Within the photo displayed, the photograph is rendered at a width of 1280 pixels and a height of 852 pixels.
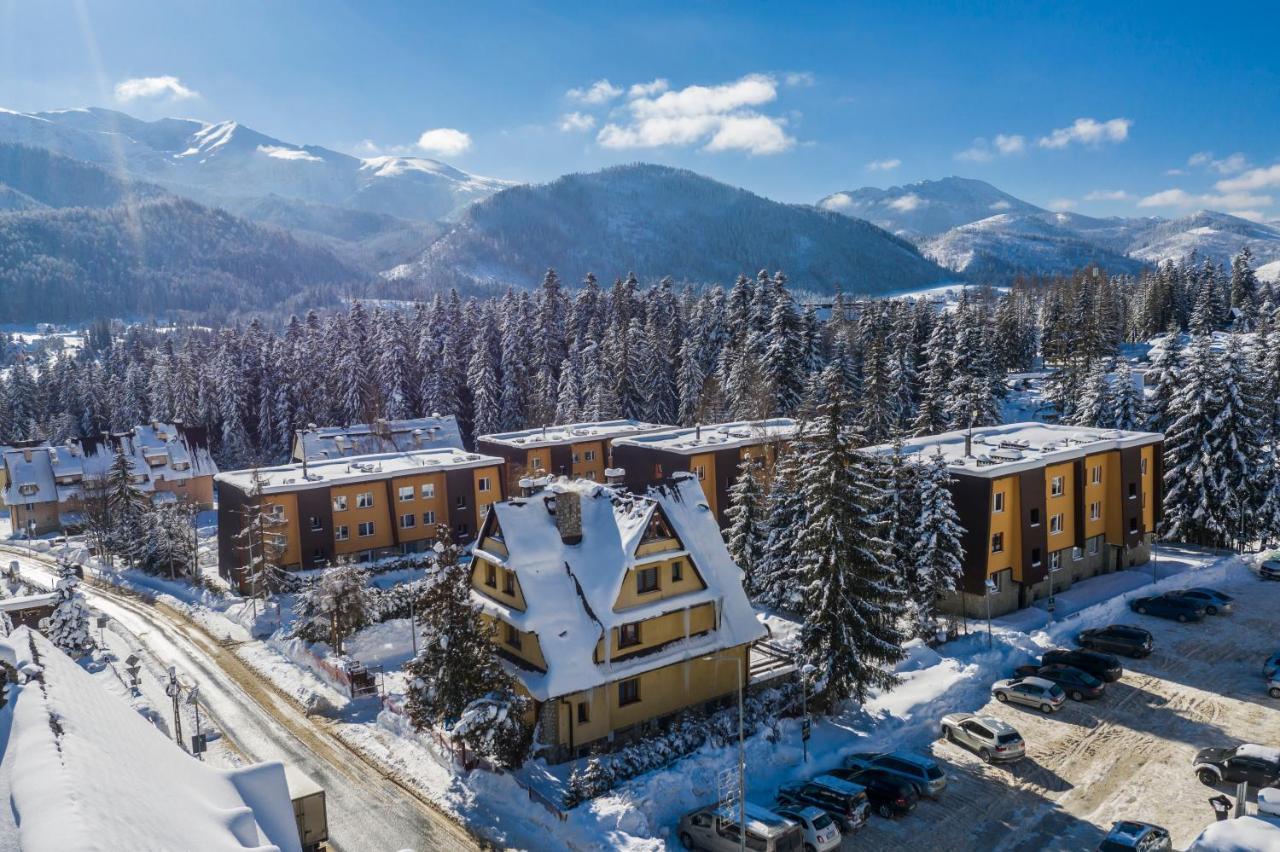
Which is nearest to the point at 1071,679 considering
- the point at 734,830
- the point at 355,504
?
the point at 734,830

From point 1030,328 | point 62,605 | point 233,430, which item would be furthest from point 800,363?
point 1030,328

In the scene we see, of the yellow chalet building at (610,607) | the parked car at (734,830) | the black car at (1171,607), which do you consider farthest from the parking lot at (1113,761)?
the yellow chalet building at (610,607)

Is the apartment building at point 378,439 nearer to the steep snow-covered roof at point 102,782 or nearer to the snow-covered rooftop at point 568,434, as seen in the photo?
the snow-covered rooftop at point 568,434

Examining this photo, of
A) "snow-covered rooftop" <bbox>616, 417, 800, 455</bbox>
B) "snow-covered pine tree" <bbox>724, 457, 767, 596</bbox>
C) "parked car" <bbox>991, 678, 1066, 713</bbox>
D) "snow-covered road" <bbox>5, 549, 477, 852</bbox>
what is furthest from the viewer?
"snow-covered rooftop" <bbox>616, 417, 800, 455</bbox>

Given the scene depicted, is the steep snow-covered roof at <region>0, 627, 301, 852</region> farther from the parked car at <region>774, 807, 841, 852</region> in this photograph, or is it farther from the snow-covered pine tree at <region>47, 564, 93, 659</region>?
the snow-covered pine tree at <region>47, 564, 93, 659</region>

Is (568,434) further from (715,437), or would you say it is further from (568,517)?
(568,517)

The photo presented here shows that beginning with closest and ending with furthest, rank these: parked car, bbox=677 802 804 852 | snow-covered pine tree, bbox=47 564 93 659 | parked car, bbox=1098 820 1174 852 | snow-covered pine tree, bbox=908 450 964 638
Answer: parked car, bbox=1098 820 1174 852, parked car, bbox=677 802 804 852, snow-covered pine tree, bbox=908 450 964 638, snow-covered pine tree, bbox=47 564 93 659

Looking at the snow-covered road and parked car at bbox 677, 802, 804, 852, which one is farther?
the snow-covered road

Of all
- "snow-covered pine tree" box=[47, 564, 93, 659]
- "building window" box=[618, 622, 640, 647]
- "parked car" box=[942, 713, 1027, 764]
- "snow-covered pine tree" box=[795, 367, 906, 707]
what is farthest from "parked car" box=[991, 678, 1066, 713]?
"snow-covered pine tree" box=[47, 564, 93, 659]
